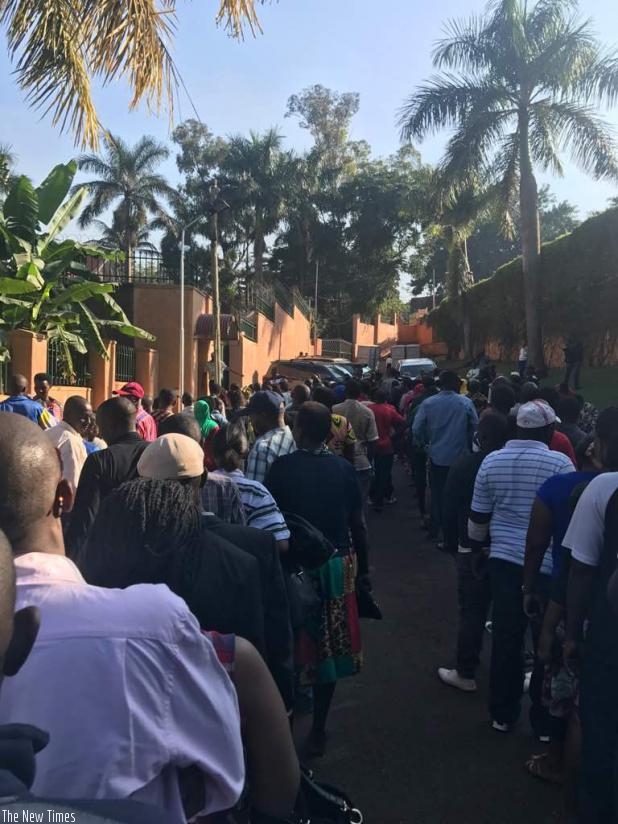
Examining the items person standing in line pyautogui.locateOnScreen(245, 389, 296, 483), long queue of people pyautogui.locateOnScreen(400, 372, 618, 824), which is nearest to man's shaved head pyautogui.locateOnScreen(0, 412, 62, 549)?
long queue of people pyautogui.locateOnScreen(400, 372, 618, 824)

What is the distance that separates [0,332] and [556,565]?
11.8 m

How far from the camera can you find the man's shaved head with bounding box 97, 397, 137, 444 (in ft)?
15.7

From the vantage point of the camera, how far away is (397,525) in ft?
32.9

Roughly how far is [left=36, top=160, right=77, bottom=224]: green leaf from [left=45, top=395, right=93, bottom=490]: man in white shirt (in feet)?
38.6

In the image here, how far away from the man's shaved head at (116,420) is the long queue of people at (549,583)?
2.16 meters

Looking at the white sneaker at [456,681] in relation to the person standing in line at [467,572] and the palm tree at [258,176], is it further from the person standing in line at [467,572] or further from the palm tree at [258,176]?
the palm tree at [258,176]

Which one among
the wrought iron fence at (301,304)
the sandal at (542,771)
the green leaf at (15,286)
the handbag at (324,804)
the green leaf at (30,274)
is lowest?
the sandal at (542,771)

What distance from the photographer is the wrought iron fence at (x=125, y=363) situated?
1923 cm

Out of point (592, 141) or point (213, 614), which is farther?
point (592, 141)

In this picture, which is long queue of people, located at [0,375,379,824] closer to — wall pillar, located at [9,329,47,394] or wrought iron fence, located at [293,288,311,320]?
wall pillar, located at [9,329,47,394]

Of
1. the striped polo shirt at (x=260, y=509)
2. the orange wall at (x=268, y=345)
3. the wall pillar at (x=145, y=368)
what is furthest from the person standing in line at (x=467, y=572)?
the orange wall at (x=268, y=345)

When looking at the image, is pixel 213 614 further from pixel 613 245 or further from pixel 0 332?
pixel 613 245

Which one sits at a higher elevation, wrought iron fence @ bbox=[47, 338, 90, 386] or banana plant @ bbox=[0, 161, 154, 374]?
banana plant @ bbox=[0, 161, 154, 374]

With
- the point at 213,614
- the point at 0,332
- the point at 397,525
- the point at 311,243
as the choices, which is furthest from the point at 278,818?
the point at 311,243
